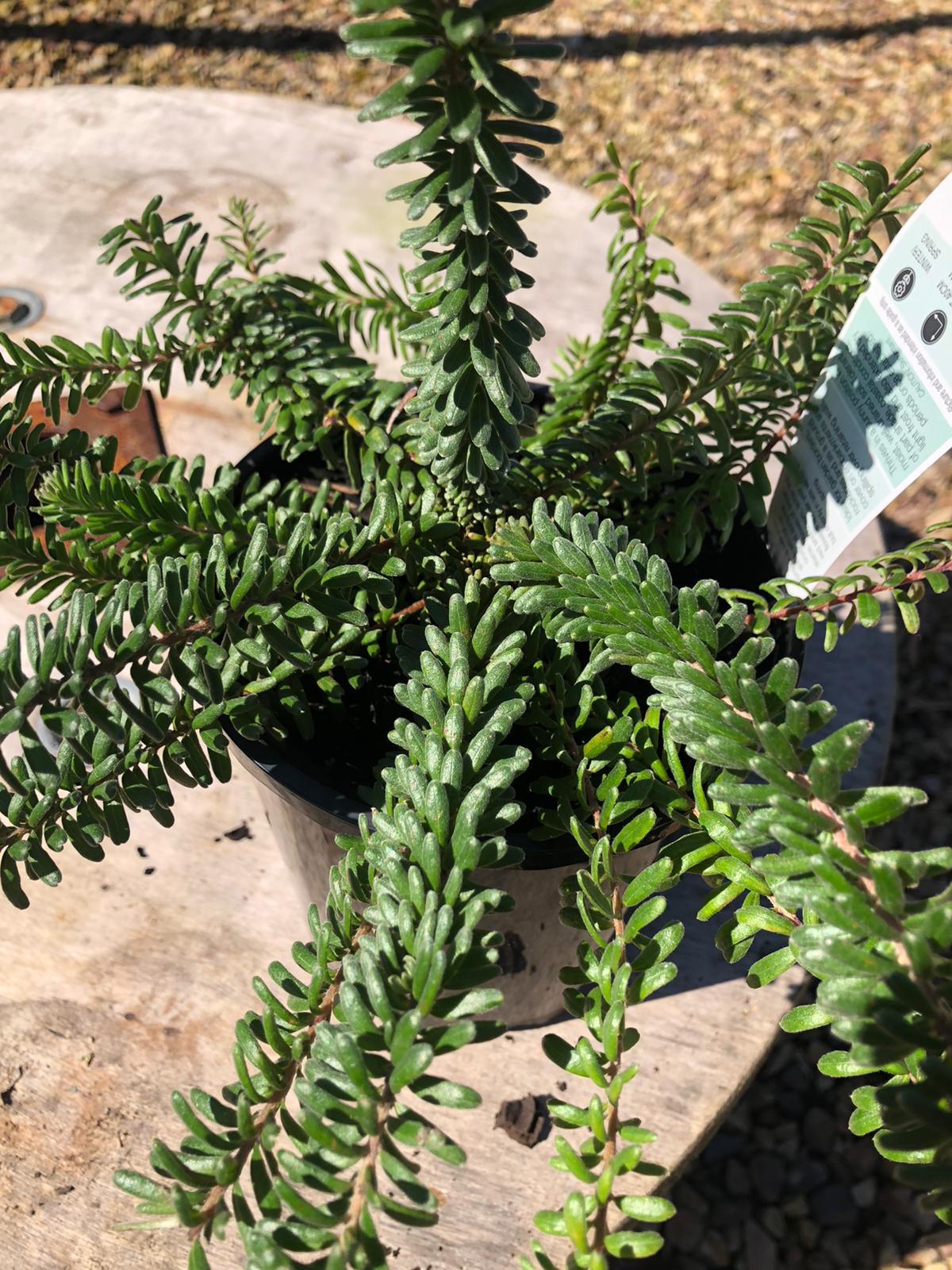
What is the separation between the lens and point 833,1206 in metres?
1.63

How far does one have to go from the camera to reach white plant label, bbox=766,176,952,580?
0.86 meters

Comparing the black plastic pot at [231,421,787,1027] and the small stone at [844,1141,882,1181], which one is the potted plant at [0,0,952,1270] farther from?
the small stone at [844,1141,882,1181]

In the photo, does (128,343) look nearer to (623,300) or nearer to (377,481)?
(377,481)

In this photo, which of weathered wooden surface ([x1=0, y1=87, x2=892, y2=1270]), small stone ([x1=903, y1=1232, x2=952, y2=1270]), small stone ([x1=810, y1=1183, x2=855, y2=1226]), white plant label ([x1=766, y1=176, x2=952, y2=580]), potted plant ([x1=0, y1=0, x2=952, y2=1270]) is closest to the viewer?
potted plant ([x1=0, y1=0, x2=952, y2=1270])

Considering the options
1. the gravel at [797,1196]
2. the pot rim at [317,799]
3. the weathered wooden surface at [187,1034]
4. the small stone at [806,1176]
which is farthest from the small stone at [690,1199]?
the pot rim at [317,799]

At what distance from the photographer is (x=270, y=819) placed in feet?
3.78

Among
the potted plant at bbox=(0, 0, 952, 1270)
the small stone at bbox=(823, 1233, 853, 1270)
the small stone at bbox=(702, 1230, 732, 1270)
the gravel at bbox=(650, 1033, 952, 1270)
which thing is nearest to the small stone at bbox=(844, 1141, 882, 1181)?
the gravel at bbox=(650, 1033, 952, 1270)

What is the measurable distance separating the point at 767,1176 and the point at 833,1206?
A: 11cm

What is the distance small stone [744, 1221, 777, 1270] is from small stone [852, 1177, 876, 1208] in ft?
0.52

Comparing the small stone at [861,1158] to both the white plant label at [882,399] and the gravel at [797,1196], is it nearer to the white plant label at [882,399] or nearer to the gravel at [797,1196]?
the gravel at [797,1196]

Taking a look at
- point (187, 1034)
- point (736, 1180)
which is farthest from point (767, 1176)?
point (187, 1034)

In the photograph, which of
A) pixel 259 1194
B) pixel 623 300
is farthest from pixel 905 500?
pixel 259 1194

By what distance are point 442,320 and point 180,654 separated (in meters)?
0.33

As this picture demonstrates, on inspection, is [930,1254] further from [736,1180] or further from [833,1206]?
[736,1180]
